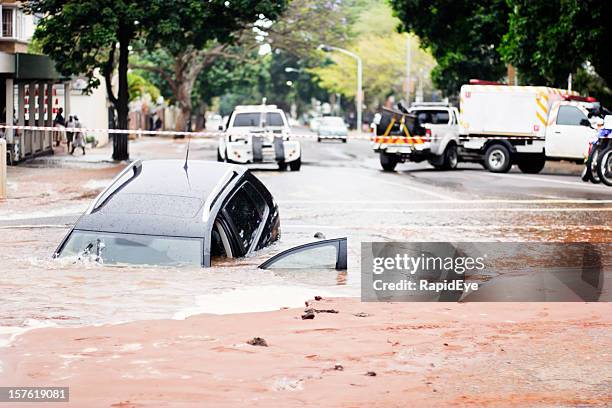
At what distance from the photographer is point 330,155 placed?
4538cm

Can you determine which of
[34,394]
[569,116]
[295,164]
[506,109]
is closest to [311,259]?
[34,394]

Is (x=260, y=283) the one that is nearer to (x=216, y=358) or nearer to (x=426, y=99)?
(x=216, y=358)

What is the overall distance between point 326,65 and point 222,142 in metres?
83.3

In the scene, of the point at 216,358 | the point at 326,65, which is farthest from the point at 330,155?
the point at 326,65

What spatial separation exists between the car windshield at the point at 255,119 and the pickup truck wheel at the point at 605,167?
10.9 meters

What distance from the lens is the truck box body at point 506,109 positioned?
108 ft

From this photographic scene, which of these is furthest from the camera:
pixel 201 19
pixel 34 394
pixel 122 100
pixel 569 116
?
pixel 122 100

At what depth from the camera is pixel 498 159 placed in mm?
33625

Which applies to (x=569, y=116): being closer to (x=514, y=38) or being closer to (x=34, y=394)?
(x=514, y=38)

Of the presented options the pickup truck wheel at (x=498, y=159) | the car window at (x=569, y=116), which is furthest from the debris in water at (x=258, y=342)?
the pickup truck wheel at (x=498, y=159)

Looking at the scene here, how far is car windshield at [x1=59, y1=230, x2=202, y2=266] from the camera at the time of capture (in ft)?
32.2

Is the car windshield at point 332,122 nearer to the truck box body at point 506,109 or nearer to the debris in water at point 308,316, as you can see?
→ the truck box body at point 506,109

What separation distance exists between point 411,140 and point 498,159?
8.66 feet

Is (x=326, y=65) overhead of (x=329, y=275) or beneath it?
overhead
